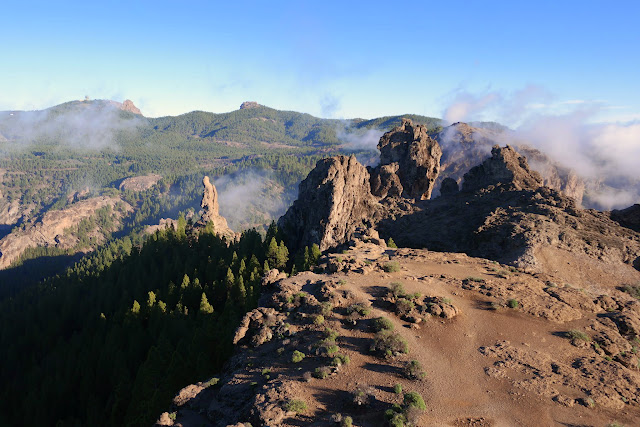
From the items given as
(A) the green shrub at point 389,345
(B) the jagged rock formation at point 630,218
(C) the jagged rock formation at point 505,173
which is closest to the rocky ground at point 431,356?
(A) the green shrub at point 389,345

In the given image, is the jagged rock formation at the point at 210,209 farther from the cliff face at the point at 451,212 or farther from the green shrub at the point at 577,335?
the green shrub at the point at 577,335

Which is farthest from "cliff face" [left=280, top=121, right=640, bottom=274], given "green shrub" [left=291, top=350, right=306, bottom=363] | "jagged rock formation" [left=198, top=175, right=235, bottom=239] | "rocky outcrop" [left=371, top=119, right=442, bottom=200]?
"jagged rock formation" [left=198, top=175, right=235, bottom=239]

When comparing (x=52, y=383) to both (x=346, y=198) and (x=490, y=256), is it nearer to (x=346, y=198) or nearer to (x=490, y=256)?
(x=346, y=198)

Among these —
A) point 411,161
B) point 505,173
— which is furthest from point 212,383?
point 411,161

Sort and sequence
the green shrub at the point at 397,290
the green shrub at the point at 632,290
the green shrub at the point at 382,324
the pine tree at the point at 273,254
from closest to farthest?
the green shrub at the point at 382,324, the green shrub at the point at 397,290, the green shrub at the point at 632,290, the pine tree at the point at 273,254

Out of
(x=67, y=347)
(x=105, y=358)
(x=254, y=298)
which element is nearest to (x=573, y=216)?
(x=254, y=298)

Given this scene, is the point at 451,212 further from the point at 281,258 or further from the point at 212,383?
the point at 212,383

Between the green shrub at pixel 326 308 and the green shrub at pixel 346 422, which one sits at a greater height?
the green shrub at pixel 326 308

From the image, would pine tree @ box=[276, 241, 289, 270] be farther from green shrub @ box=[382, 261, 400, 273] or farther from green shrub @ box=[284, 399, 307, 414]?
green shrub @ box=[284, 399, 307, 414]
